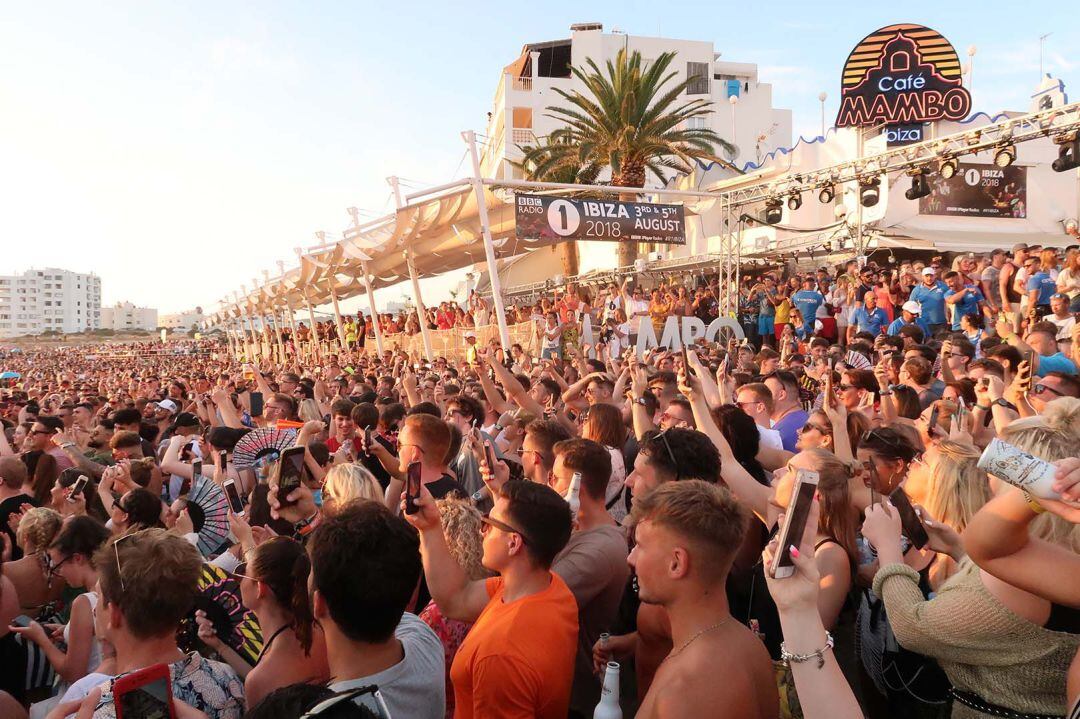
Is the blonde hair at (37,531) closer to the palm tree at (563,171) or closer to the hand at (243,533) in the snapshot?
the hand at (243,533)

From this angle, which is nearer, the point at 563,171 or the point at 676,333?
A: the point at 676,333

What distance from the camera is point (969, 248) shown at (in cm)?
2386

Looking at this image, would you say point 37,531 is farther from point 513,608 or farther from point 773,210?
point 773,210

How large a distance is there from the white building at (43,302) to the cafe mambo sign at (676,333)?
20046 centimetres

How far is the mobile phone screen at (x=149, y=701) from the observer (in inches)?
81.6

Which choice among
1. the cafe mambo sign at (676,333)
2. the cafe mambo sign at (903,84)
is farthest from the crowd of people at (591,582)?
the cafe mambo sign at (903,84)

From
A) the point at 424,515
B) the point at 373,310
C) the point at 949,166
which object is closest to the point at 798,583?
the point at 424,515

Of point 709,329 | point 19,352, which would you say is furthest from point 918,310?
point 19,352

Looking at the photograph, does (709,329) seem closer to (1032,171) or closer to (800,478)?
(800,478)

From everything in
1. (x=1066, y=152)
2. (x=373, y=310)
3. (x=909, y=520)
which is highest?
(x=1066, y=152)

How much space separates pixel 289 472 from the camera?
433cm

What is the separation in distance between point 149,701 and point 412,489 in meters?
1.06

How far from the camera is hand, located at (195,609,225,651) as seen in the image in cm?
303

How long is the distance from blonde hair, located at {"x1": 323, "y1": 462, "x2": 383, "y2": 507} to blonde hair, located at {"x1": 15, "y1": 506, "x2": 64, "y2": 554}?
147 cm
